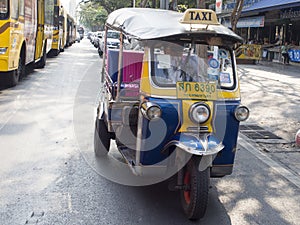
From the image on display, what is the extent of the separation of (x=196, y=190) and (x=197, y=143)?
1.53 ft

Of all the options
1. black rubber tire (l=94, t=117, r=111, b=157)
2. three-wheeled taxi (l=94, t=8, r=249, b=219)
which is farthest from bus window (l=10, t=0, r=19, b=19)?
three-wheeled taxi (l=94, t=8, r=249, b=219)

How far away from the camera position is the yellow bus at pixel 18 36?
10523 mm

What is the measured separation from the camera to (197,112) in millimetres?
4410

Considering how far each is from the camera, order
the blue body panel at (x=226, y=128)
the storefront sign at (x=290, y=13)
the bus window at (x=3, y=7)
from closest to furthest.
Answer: the blue body panel at (x=226, y=128), the bus window at (x=3, y=7), the storefront sign at (x=290, y=13)

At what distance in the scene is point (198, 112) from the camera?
4.41 metres

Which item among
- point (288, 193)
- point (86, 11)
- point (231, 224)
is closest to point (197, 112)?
point (231, 224)

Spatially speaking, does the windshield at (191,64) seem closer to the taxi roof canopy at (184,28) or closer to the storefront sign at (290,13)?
the taxi roof canopy at (184,28)

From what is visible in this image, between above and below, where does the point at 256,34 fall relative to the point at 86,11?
below

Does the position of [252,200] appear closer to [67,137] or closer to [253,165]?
[253,165]

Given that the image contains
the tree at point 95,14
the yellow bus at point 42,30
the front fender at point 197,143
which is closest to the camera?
the front fender at point 197,143

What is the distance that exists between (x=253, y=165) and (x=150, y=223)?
2.68 meters

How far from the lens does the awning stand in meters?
21.4

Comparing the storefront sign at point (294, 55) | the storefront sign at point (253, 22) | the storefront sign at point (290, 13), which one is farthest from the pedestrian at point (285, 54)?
the storefront sign at point (253, 22)

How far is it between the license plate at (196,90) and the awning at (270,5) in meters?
18.0
